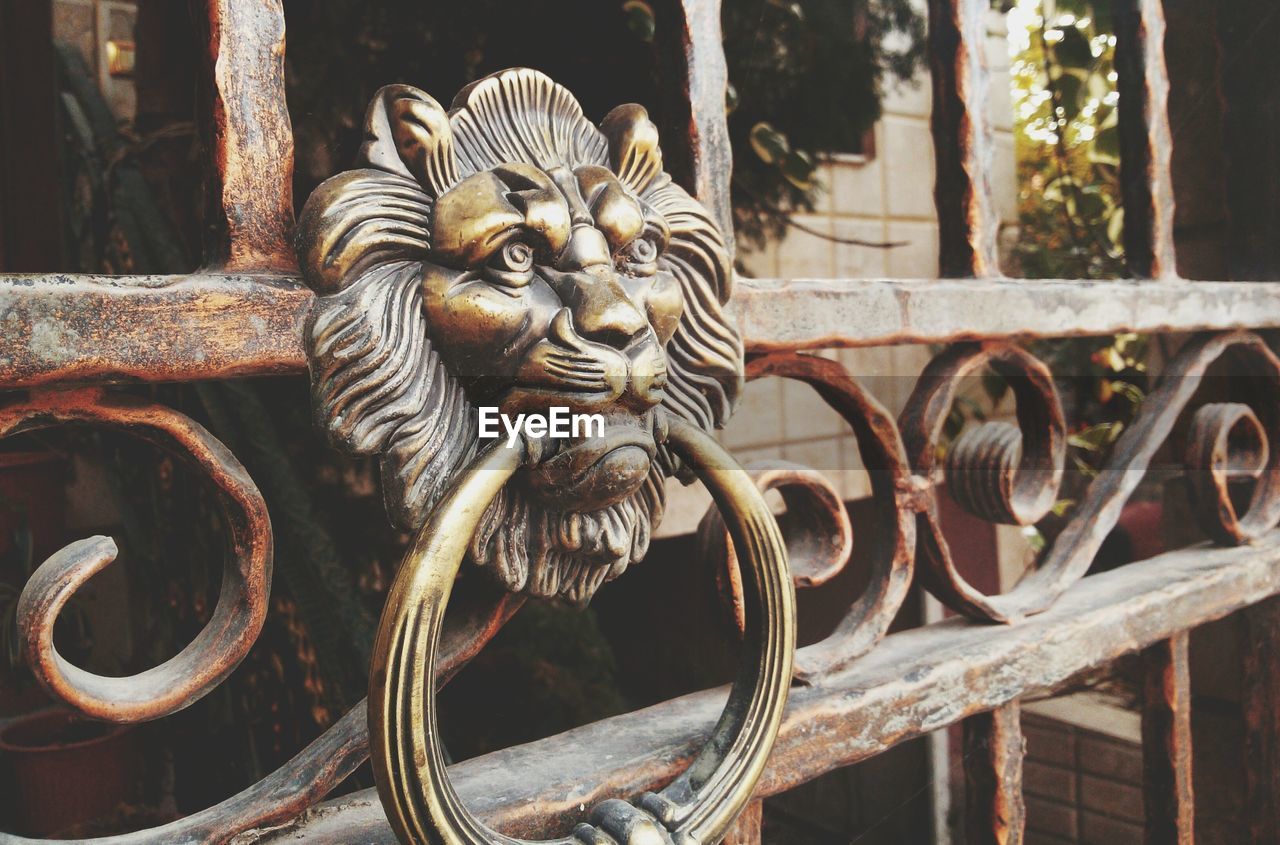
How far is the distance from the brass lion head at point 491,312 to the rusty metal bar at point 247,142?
2 centimetres

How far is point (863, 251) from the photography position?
7.74 ft

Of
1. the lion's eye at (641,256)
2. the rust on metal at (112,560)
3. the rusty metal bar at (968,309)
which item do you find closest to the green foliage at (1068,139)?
the rusty metal bar at (968,309)

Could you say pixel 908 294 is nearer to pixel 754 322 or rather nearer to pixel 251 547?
pixel 754 322

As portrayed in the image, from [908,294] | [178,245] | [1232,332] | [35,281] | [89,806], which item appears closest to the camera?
[35,281]

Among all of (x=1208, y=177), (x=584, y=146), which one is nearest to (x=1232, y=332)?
(x=1208, y=177)

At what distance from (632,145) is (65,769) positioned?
156 centimetres

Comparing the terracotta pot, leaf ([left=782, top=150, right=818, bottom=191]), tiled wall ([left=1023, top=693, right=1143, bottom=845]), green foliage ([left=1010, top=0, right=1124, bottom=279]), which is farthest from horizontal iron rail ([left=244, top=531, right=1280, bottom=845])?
the terracotta pot

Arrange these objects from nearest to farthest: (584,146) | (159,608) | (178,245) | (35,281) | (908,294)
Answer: (35,281) < (584,146) < (908,294) < (178,245) < (159,608)

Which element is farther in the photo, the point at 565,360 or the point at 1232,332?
the point at 1232,332

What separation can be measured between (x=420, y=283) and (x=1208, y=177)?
1.17 metres

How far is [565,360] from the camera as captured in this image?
0.43 m

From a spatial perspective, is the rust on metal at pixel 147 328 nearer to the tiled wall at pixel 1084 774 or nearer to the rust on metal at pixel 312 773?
the rust on metal at pixel 312 773

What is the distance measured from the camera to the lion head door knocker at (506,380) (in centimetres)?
40

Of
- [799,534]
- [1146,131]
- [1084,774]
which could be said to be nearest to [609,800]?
[799,534]
